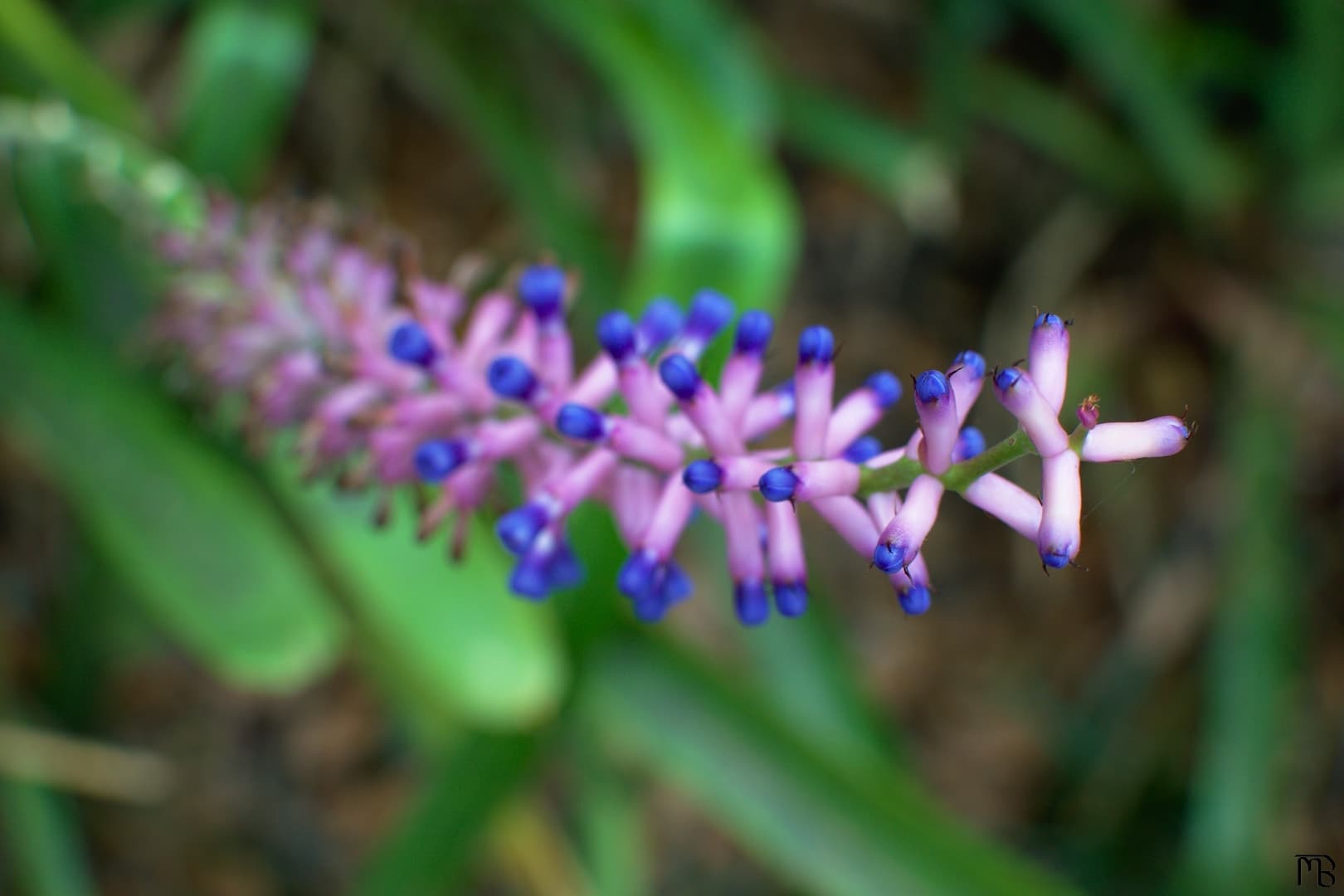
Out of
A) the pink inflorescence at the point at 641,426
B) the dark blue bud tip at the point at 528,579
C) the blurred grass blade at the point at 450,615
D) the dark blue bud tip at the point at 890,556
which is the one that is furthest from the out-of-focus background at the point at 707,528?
the dark blue bud tip at the point at 890,556

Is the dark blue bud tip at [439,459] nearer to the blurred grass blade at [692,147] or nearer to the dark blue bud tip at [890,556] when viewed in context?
the dark blue bud tip at [890,556]

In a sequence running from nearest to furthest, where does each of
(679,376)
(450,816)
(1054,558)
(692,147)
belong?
(1054,558)
(679,376)
(450,816)
(692,147)

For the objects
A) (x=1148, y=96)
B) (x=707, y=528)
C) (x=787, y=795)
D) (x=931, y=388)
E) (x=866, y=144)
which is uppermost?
(x=1148, y=96)

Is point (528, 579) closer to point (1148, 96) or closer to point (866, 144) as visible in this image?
point (866, 144)

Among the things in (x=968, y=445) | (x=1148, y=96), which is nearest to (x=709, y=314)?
(x=968, y=445)

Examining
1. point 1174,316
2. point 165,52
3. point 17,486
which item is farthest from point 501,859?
point 1174,316

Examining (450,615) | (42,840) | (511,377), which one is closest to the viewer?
(511,377)

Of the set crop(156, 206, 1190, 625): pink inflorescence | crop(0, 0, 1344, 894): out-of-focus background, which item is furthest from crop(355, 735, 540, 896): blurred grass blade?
crop(156, 206, 1190, 625): pink inflorescence
